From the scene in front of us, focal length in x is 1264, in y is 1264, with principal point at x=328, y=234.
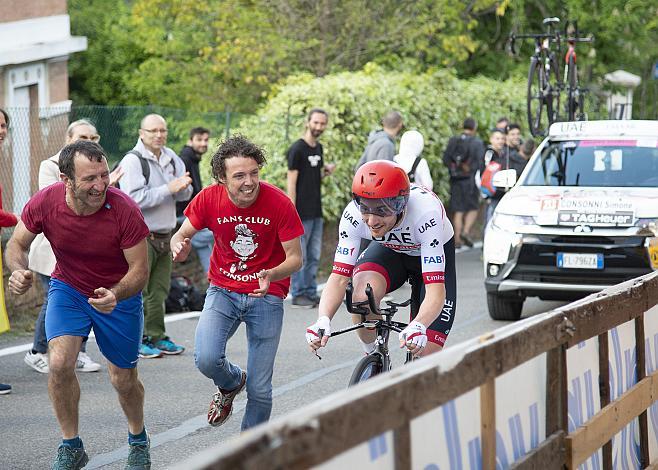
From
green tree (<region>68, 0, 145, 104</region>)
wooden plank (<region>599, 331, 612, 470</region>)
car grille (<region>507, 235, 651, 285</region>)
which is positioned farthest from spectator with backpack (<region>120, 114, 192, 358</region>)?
green tree (<region>68, 0, 145, 104</region>)

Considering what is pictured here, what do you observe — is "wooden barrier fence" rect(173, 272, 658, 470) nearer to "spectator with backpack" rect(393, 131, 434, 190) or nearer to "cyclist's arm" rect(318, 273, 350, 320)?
"cyclist's arm" rect(318, 273, 350, 320)

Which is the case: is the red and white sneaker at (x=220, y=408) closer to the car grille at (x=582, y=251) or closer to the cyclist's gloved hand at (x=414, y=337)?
the cyclist's gloved hand at (x=414, y=337)

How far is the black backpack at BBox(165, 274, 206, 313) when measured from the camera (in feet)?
42.4

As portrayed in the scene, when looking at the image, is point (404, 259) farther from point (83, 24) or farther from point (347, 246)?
point (83, 24)

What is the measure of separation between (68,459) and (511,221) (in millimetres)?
6431

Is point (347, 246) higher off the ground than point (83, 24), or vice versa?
point (83, 24)

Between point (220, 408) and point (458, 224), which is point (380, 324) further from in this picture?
point (458, 224)

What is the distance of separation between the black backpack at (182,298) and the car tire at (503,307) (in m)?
2.98

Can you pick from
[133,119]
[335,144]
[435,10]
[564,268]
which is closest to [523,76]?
[435,10]

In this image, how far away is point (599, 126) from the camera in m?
12.6

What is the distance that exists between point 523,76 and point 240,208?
80.9ft

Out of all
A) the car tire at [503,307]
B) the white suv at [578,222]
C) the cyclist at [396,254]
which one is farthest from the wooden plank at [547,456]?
the car tire at [503,307]

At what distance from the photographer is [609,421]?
16.9 feet

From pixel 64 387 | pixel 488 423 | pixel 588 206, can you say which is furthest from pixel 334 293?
pixel 588 206
